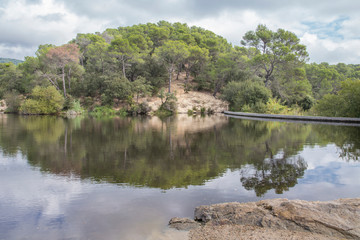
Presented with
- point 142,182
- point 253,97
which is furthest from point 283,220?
point 253,97

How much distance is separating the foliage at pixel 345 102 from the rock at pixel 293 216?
1895 cm

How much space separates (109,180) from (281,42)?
122 ft

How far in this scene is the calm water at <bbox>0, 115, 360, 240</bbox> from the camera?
3867mm

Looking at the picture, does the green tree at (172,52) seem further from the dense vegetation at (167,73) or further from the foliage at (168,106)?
the foliage at (168,106)

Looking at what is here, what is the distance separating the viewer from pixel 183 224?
376cm

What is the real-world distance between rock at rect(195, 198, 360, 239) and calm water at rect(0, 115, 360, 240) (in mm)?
570

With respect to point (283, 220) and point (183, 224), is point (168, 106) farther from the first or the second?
point (283, 220)

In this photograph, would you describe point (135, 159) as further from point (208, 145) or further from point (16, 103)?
point (16, 103)

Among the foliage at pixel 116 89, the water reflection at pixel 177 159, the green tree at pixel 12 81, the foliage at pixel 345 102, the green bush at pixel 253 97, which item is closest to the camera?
the water reflection at pixel 177 159

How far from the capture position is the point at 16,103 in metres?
40.3

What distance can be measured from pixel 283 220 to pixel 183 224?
134 centimetres

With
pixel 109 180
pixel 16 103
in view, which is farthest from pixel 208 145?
pixel 16 103

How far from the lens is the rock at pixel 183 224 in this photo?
3695 mm

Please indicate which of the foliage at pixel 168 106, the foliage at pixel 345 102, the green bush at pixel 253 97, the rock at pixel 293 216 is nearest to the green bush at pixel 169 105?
the foliage at pixel 168 106
